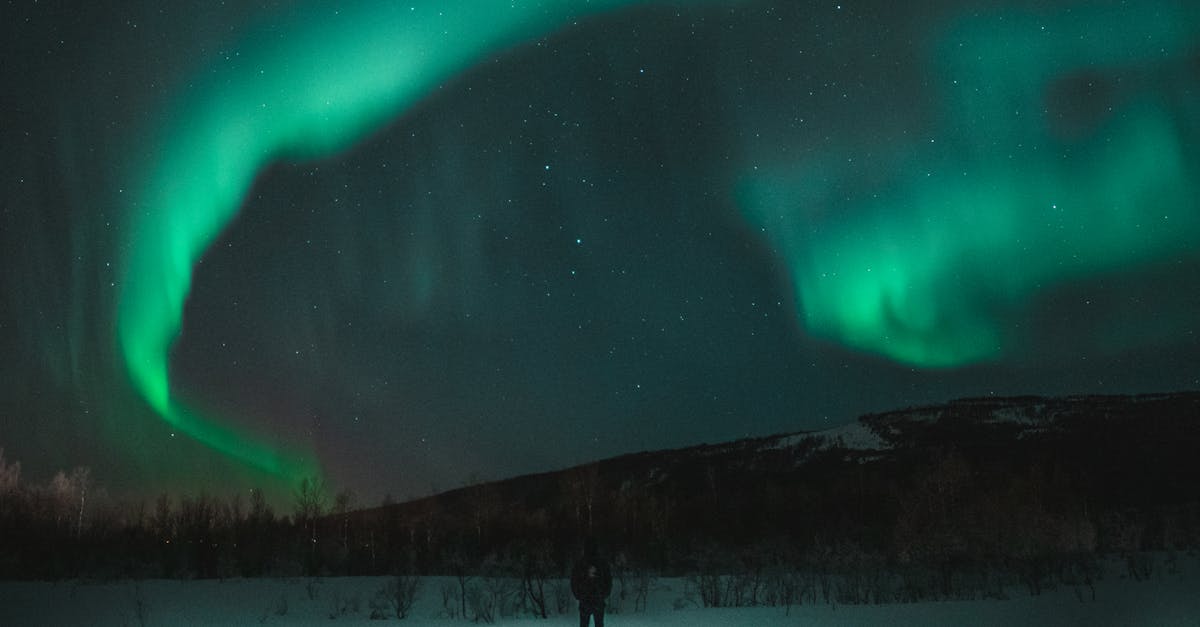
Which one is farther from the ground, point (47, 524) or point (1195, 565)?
point (47, 524)

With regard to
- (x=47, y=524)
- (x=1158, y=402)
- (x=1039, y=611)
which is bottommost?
(x=1039, y=611)

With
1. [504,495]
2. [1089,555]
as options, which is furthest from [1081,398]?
[1089,555]

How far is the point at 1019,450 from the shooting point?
221 ft

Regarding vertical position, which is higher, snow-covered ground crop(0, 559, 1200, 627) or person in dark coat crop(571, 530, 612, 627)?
person in dark coat crop(571, 530, 612, 627)

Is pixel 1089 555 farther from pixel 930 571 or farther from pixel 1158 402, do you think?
pixel 1158 402

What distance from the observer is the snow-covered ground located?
1703 centimetres

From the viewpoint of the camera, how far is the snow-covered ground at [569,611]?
1703 cm

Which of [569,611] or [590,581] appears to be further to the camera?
[569,611]

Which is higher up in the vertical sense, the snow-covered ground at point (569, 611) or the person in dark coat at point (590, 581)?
the person in dark coat at point (590, 581)

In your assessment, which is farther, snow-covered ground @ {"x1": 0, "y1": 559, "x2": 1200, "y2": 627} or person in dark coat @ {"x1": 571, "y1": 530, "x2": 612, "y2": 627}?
snow-covered ground @ {"x1": 0, "y1": 559, "x2": 1200, "y2": 627}

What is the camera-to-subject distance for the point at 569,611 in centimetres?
1934

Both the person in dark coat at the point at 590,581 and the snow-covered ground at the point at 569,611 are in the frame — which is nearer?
the person in dark coat at the point at 590,581

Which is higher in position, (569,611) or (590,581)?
(590,581)

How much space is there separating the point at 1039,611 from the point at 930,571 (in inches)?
340
